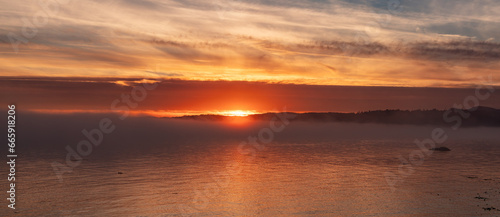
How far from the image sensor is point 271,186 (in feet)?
201

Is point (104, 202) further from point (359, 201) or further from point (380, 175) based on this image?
point (380, 175)

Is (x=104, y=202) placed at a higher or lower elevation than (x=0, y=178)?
lower

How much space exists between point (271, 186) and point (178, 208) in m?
19.1

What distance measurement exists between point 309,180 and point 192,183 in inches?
699

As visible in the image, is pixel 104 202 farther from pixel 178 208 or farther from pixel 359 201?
pixel 359 201

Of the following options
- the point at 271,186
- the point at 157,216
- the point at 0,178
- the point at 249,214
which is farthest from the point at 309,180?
the point at 0,178

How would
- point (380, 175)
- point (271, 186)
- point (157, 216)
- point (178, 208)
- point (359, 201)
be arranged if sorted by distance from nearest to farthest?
point (157, 216) < point (178, 208) < point (359, 201) < point (271, 186) < point (380, 175)

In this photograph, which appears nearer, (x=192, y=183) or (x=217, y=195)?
(x=217, y=195)

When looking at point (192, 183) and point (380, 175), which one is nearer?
point (192, 183)

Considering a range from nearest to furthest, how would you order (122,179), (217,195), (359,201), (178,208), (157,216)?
(157,216) → (178,208) → (359,201) → (217,195) → (122,179)

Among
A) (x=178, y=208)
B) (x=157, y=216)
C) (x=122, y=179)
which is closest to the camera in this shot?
(x=157, y=216)

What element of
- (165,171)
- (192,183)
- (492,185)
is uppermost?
(165,171)

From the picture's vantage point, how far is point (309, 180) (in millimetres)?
67312

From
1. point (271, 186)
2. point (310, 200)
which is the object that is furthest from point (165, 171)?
point (310, 200)
